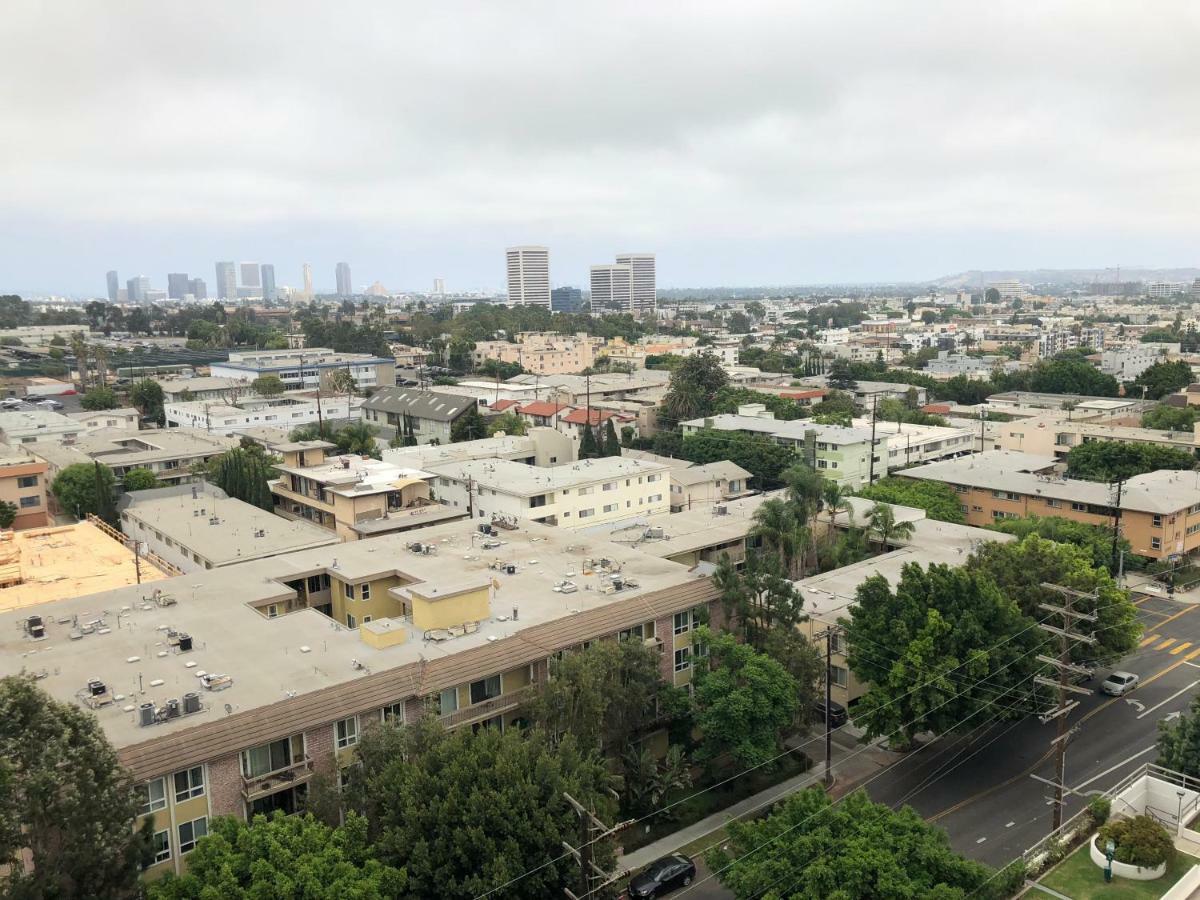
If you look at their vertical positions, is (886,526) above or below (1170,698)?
above

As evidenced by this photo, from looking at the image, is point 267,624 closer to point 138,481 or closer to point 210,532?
point 210,532

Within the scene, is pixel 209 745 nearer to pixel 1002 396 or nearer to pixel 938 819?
pixel 938 819

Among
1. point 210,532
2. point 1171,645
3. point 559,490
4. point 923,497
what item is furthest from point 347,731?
point 923,497

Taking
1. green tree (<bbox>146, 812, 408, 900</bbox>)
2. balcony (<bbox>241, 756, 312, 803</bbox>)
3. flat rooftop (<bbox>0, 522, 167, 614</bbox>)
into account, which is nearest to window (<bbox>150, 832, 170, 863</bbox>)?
balcony (<bbox>241, 756, 312, 803</bbox>)

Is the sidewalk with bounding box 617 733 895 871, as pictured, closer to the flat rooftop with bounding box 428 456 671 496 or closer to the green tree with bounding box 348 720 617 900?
the green tree with bounding box 348 720 617 900

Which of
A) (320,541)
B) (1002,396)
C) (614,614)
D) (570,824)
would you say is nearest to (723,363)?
(1002,396)

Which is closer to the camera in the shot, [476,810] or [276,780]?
[476,810]

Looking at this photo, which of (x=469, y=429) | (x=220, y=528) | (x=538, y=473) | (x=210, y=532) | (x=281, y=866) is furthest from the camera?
(x=469, y=429)
